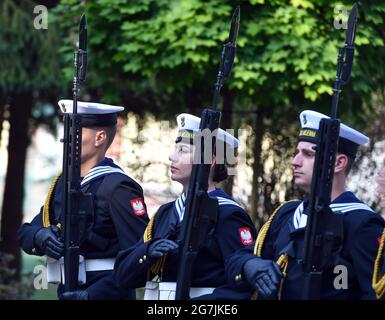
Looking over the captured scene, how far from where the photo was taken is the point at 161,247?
6.98 m

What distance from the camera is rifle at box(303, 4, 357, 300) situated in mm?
6340

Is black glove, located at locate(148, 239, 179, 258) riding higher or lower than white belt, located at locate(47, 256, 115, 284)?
higher

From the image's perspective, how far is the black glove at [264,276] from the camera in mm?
6418

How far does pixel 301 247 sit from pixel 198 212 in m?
0.66

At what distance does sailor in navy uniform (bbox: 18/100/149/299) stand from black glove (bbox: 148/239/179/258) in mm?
541

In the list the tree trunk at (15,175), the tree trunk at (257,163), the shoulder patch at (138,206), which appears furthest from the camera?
the tree trunk at (15,175)

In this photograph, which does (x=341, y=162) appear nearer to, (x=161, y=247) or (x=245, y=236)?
(x=245, y=236)

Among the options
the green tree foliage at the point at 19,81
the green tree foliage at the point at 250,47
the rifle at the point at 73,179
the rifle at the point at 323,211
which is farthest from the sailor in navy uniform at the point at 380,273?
the green tree foliage at the point at 19,81

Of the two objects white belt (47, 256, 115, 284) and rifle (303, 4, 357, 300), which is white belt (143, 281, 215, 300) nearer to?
white belt (47, 256, 115, 284)

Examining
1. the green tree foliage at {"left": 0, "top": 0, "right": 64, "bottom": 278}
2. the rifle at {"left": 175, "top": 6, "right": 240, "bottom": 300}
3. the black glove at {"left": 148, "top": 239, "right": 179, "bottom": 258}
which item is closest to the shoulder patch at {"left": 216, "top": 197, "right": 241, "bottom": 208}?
the rifle at {"left": 175, "top": 6, "right": 240, "bottom": 300}

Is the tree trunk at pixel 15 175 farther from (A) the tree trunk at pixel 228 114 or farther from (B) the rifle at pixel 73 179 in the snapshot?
(B) the rifle at pixel 73 179

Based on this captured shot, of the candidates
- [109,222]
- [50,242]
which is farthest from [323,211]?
[50,242]
